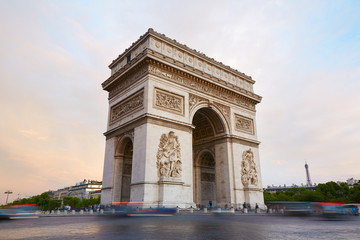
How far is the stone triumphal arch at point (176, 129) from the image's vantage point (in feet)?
58.6

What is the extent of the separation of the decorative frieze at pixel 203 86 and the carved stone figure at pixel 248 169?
5087 millimetres

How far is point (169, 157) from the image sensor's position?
18.2 metres

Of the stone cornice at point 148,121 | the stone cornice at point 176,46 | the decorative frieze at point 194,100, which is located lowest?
the stone cornice at point 148,121

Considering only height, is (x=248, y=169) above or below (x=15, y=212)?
above

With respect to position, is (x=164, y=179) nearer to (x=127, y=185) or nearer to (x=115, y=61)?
(x=127, y=185)

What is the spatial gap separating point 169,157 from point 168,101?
436 cm

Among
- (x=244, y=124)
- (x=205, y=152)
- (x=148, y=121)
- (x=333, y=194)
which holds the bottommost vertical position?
(x=333, y=194)

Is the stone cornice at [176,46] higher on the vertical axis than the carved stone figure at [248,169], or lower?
higher

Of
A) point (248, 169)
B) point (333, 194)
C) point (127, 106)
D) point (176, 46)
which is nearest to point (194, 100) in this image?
point (176, 46)

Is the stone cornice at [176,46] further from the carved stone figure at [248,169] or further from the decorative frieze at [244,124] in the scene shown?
the carved stone figure at [248,169]

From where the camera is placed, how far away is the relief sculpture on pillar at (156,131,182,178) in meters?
17.7

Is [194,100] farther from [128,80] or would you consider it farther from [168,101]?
[128,80]

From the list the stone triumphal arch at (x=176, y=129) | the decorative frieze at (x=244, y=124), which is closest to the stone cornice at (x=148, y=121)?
the stone triumphal arch at (x=176, y=129)

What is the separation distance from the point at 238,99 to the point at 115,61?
12471 millimetres
